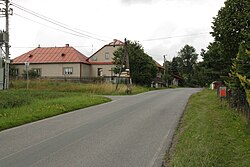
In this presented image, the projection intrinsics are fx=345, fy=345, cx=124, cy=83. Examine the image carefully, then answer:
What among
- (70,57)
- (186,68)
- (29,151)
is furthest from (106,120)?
(186,68)

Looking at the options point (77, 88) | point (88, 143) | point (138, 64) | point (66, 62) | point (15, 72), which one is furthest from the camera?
point (15, 72)

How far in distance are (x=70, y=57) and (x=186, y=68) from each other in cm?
7981

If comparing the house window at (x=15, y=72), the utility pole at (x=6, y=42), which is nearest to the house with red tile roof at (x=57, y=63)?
the house window at (x=15, y=72)

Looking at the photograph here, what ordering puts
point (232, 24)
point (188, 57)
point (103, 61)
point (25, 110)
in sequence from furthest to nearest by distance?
1. point (188, 57)
2. point (103, 61)
3. point (232, 24)
4. point (25, 110)

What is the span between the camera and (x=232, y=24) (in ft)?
72.6

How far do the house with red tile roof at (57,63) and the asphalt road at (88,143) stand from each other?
4915 cm

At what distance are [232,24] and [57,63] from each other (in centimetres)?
4641

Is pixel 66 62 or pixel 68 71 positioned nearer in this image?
pixel 66 62

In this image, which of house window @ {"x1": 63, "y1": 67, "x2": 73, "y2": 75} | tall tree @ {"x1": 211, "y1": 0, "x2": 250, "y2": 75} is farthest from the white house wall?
tall tree @ {"x1": 211, "y1": 0, "x2": 250, "y2": 75}

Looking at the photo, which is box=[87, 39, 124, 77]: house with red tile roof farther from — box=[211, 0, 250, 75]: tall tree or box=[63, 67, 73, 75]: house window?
box=[211, 0, 250, 75]: tall tree

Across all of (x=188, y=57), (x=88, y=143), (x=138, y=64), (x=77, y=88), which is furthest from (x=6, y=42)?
(x=188, y=57)

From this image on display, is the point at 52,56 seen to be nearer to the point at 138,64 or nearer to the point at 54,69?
the point at 54,69

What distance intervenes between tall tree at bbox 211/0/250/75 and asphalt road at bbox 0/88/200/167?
980 cm

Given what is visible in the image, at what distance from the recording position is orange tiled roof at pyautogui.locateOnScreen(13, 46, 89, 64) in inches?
2532
